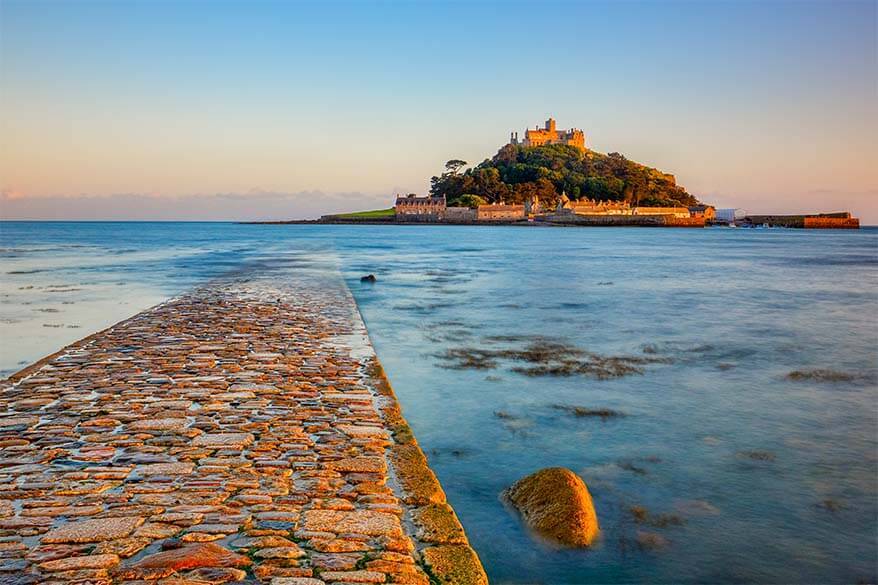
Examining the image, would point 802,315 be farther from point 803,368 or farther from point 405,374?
point 405,374

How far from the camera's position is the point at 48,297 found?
69.2 feet

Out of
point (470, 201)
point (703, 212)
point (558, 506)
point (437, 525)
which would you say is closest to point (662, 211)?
point (703, 212)

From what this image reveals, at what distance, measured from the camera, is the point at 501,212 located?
16600cm

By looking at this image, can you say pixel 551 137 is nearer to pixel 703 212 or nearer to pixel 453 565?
pixel 703 212

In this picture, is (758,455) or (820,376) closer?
(758,455)

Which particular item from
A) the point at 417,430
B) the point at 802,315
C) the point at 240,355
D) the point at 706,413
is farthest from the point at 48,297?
the point at 802,315

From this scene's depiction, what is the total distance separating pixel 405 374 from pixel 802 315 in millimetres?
14897

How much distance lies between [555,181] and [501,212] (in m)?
16.7

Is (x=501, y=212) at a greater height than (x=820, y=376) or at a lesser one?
greater

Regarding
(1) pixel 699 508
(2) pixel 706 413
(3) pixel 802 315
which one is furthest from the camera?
(3) pixel 802 315

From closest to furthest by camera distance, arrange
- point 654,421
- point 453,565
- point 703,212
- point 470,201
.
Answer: point 453,565, point 654,421, point 470,201, point 703,212

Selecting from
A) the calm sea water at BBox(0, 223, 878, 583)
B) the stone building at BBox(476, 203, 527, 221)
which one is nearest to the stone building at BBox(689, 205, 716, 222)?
the stone building at BBox(476, 203, 527, 221)

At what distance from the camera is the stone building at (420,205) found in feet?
590

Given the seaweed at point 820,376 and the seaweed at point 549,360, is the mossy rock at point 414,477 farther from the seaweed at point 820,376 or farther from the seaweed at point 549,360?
the seaweed at point 820,376
